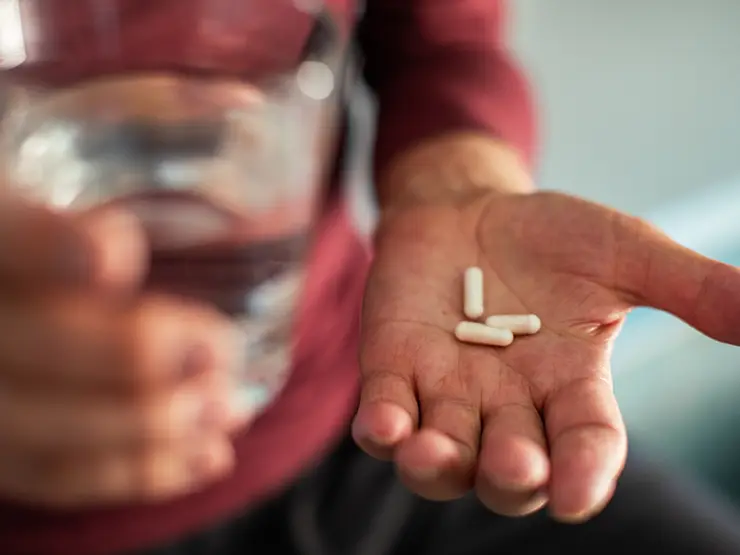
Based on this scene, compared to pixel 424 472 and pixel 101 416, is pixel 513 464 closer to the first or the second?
pixel 424 472

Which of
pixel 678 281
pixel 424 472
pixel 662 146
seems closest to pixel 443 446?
pixel 424 472

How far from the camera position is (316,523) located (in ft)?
1.59

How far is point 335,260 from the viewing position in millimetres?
527

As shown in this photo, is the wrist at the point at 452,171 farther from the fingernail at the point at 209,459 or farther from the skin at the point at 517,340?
the fingernail at the point at 209,459

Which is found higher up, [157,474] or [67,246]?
[67,246]

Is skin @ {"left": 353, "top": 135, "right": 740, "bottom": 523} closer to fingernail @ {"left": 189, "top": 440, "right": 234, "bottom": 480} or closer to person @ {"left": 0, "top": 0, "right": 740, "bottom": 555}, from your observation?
person @ {"left": 0, "top": 0, "right": 740, "bottom": 555}

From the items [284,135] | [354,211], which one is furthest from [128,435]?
[354,211]

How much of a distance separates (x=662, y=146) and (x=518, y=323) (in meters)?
0.77

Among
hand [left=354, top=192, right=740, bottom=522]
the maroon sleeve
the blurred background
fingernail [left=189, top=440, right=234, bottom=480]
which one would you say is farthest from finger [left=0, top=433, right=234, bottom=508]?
the blurred background

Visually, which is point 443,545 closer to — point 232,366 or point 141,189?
point 232,366

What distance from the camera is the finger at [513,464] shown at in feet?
0.93

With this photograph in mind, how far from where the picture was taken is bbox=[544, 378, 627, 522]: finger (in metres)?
0.28

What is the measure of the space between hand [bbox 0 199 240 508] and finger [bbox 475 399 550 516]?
0.49ft

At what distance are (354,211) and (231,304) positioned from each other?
1.31 ft
